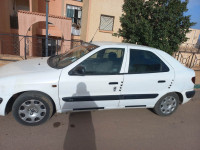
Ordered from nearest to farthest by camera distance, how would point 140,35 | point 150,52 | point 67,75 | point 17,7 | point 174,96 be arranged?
point 67,75, point 150,52, point 174,96, point 140,35, point 17,7

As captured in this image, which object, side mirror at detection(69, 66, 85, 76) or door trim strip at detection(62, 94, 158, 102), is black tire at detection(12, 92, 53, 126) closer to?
door trim strip at detection(62, 94, 158, 102)

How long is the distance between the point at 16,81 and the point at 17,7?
12908mm

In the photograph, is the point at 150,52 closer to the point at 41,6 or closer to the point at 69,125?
the point at 69,125

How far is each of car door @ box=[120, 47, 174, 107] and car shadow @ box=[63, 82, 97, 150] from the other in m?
0.79

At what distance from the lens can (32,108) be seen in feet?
8.99

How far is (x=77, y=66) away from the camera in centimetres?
275

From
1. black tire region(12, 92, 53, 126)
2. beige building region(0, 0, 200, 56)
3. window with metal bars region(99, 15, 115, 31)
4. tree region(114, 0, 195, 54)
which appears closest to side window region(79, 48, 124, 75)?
black tire region(12, 92, 53, 126)

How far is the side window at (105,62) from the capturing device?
2859mm

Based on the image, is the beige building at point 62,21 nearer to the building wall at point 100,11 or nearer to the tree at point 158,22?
the building wall at point 100,11

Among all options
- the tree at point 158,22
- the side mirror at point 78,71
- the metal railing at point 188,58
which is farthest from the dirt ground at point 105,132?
the metal railing at point 188,58

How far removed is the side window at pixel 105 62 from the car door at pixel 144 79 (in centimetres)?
21

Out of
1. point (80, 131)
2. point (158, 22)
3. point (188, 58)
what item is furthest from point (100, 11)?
point (80, 131)

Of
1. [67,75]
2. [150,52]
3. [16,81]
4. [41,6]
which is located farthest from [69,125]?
[41,6]

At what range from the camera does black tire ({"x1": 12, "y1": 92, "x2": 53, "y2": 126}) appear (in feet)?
8.66
